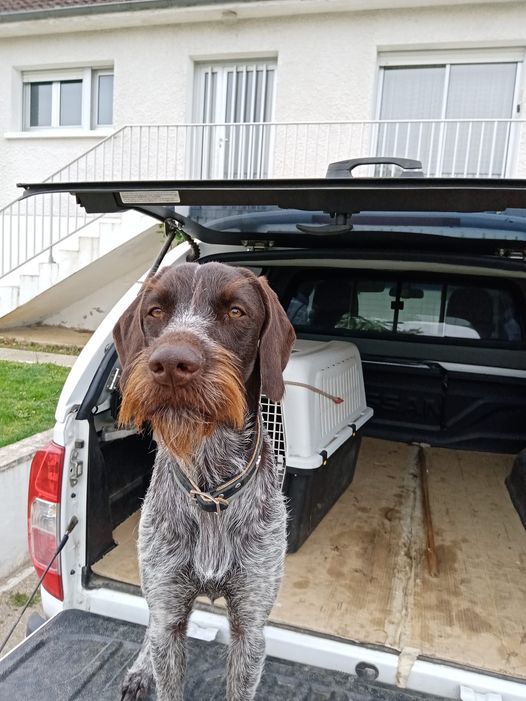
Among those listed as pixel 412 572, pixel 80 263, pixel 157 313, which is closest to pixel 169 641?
pixel 157 313

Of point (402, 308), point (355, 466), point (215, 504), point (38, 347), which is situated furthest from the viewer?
point (38, 347)

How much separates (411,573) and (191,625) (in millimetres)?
1205

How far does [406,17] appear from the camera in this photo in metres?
8.97

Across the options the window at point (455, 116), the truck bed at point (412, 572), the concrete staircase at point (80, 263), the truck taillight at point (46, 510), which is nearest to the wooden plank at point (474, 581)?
the truck bed at point (412, 572)

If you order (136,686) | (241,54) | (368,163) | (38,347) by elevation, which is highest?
(241,54)

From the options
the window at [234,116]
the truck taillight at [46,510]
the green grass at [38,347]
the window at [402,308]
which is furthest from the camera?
the window at [234,116]

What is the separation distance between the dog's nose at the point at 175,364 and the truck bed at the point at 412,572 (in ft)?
3.99

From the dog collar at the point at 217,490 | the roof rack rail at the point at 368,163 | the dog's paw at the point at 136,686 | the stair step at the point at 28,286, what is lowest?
the dog's paw at the point at 136,686

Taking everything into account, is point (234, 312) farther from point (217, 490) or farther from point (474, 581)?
point (474, 581)

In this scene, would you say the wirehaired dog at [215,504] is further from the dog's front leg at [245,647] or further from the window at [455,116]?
the window at [455,116]

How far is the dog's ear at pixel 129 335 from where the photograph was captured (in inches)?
76.0

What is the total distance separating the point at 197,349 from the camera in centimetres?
165

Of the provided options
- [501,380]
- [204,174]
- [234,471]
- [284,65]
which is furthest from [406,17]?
[234,471]

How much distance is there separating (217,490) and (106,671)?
795 mm
